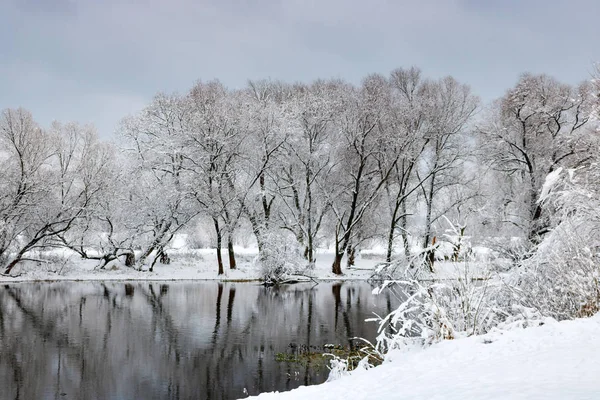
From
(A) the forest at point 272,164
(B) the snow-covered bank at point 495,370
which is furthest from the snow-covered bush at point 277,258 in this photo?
(B) the snow-covered bank at point 495,370

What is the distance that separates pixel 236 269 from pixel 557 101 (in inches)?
882

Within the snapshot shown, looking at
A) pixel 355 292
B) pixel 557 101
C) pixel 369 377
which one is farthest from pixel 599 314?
pixel 557 101

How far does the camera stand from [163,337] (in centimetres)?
1507

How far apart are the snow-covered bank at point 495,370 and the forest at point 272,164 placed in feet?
77.5

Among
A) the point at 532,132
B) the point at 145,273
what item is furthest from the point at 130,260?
the point at 532,132

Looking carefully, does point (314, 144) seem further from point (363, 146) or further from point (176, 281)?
point (176, 281)

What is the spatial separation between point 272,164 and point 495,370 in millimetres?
29670

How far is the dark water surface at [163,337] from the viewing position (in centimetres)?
1059

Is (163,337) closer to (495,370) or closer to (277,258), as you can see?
(495,370)

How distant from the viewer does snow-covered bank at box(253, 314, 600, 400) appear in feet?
15.3

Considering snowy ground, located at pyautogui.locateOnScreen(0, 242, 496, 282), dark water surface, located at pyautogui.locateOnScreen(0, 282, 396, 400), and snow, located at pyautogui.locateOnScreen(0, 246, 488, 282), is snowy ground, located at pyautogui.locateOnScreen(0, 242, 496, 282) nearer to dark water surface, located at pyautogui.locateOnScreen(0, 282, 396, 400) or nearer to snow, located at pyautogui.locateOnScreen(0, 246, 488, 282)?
snow, located at pyautogui.locateOnScreen(0, 246, 488, 282)

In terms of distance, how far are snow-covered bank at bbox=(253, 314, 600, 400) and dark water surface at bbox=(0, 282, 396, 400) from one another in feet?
13.7

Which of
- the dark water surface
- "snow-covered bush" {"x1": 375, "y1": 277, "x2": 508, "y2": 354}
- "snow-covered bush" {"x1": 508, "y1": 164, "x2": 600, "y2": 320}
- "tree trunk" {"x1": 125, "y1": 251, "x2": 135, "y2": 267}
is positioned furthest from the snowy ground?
"snow-covered bush" {"x1": 375, "y1": 277, "x2": 508, "y2": 354}

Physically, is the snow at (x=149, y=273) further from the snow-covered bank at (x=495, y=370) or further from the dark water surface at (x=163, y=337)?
the snow-covered bank at (x=495, y=370)
